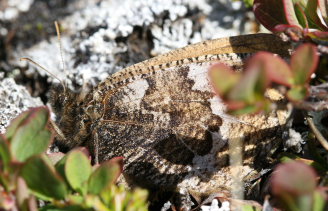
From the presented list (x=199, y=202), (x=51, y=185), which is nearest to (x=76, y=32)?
(x=199, y=202)

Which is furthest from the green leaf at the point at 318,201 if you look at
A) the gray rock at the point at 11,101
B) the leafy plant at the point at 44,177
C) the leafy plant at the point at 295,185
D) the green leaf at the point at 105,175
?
the gray rock at the point at 11,101

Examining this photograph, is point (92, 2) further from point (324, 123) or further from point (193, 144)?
point (324, 123)

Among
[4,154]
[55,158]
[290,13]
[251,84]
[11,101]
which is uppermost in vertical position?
[251,84]

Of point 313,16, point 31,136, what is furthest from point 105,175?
point 313,16

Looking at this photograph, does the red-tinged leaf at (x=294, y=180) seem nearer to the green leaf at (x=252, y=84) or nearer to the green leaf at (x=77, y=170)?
the green leaf at (x=252, y=84)

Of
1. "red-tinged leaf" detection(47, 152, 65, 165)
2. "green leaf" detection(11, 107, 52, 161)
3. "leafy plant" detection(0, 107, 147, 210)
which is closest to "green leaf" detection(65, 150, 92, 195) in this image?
"leafy plant" detection(0, 107, 147, 210)

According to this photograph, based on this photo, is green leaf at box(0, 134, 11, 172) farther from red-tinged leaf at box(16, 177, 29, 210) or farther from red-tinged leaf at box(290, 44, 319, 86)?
red-tinged leaf at box(290, 44, 319, 86)

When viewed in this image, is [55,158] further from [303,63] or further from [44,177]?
[303,63]
